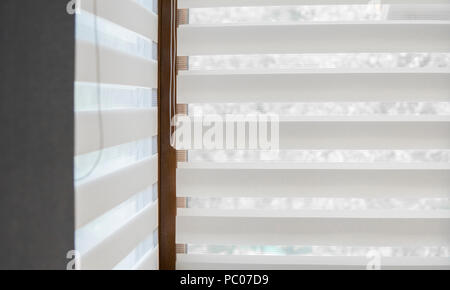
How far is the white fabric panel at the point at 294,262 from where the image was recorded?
1229mm

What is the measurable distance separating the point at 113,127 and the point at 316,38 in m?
0.70

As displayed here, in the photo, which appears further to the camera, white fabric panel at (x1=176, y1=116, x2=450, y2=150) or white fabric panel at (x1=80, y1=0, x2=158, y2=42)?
white fabric panel at (x1=176, y1=116, x2=450, y2=150)

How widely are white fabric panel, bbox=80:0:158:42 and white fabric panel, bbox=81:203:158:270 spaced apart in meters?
0.51

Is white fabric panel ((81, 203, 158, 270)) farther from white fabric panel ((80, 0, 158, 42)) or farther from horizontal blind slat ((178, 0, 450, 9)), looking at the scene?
horizontal blind slat ((178, 0, 450, 9))

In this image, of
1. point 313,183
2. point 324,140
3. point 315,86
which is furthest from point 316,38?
point 313,183

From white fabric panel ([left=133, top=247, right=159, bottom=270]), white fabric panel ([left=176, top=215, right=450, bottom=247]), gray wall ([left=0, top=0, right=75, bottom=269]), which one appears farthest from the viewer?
white fabric panel ([left=176, top=215, right=450, bottom=247])

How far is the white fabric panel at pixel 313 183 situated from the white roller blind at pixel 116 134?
0.16 meters

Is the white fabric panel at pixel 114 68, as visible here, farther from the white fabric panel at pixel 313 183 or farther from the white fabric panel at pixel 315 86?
→ the white fabric panel at pixel 313 183

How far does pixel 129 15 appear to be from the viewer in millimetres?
1023

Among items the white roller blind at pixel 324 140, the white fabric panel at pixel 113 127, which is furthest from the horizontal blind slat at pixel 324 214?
the white fabric panel at pixel 113 127

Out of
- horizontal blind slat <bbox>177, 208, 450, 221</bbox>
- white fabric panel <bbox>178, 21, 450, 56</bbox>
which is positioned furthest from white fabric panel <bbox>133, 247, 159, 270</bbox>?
white fabric panel <bbox>178, 21, 450, 56</bbox>

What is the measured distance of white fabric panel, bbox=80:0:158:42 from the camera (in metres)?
0.87
